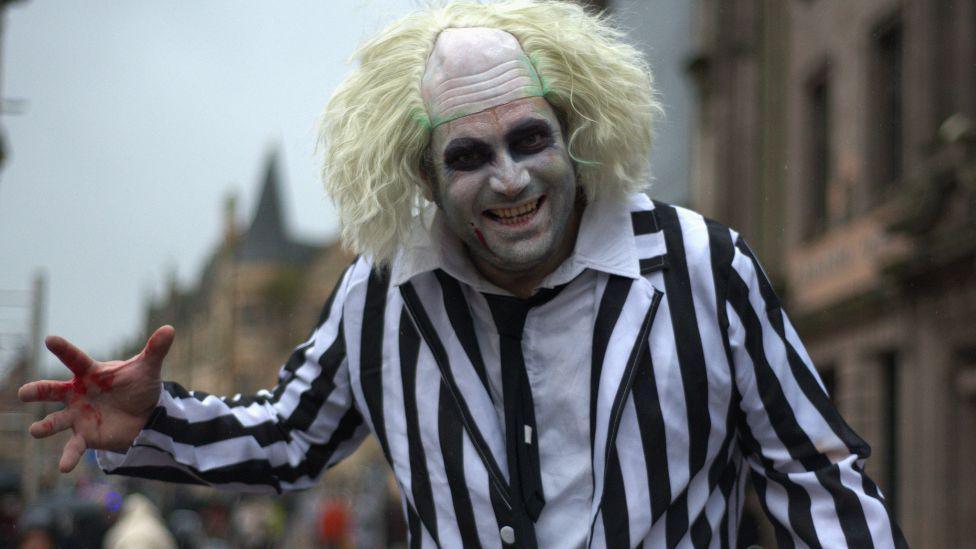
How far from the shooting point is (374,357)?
2842mm

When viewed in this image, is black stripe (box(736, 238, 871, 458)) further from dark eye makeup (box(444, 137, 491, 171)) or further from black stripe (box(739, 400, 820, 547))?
dark eye makeup (box(444, 137, 491, 171))

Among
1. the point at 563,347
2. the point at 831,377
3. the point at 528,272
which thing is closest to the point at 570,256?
the point at 528,272

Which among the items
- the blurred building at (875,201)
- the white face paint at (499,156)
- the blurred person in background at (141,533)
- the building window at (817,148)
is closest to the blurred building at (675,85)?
the blurred building at (875,201)

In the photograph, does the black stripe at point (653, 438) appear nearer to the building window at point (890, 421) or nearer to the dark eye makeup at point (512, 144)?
the dark eye makeup at point (512, 144)

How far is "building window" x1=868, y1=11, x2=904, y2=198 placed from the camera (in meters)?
12.6

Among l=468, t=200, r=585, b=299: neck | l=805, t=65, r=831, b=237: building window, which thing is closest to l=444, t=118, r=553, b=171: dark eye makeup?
l=468, t=200, r=585, b=299: neck

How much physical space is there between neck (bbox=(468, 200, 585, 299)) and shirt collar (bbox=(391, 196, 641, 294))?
0.02 meters

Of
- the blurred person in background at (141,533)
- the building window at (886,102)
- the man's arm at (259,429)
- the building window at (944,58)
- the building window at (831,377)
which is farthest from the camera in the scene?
the building window at (831,377)

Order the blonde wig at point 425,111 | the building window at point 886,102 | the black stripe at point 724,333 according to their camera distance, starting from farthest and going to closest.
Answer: the building window at point 886,102, the blonde wig at point 425,111, the black stripe at point 724,333

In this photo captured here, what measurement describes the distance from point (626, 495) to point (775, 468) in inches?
12.8

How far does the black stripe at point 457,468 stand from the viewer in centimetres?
263

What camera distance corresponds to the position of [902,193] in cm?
1160

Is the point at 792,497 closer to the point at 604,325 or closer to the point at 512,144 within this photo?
the point at 604,325

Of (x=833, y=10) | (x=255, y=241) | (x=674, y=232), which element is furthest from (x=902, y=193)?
(x=255, y=241)
